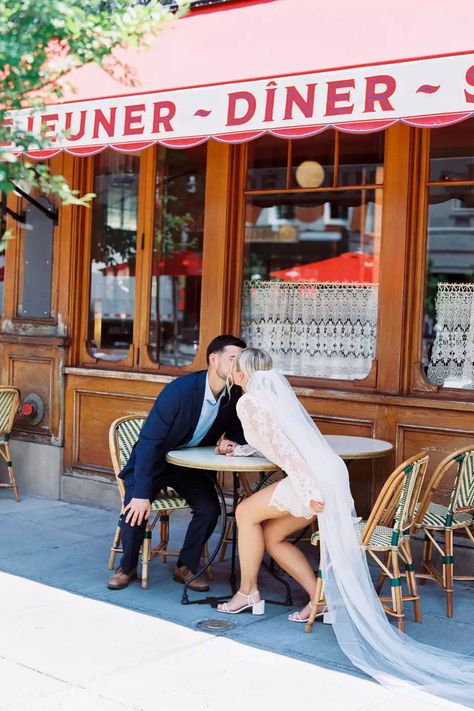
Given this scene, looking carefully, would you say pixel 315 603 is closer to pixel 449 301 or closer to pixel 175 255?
pixel 449 301

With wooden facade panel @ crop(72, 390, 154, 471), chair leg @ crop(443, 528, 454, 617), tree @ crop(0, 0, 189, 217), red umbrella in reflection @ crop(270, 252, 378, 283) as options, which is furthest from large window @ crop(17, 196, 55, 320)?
tree @ crop(0, 0, 189, 217)

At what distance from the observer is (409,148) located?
19.2ft

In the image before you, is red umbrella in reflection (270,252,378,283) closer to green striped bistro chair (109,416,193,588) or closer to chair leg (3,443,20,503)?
green striped bistro chair (109,416,193,588)

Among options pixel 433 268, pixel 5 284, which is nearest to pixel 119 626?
pixel 5 284

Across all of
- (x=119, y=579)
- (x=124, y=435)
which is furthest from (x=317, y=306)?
(x=119, y=579)

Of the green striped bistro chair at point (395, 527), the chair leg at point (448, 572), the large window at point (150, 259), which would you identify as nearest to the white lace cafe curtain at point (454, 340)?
the chair leg at point (448, 572)

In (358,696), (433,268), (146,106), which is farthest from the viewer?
(433,268)

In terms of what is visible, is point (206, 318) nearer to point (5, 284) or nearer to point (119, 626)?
point (5, 284)

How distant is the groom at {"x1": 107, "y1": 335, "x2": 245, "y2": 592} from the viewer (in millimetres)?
5102

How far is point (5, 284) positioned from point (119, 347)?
1345 millimetres

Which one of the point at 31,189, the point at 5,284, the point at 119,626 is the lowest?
the point at 119,626

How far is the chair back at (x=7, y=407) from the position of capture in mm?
7398

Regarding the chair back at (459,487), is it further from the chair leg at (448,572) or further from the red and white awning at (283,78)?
the red and white awning at (283,78)

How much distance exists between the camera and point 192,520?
209 inches
